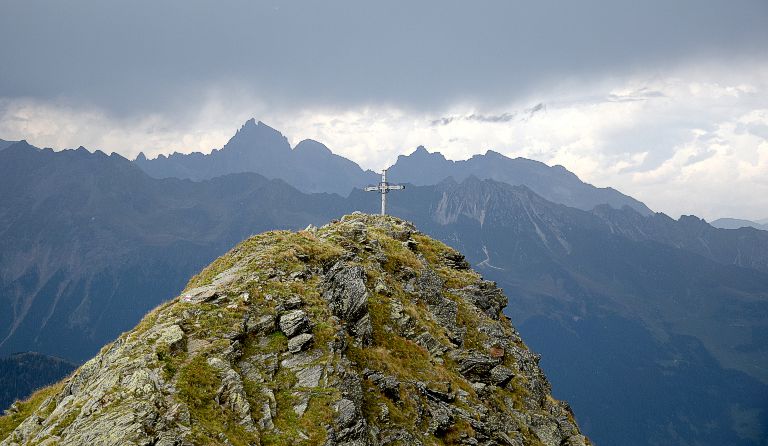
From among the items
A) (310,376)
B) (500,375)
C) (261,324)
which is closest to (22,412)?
(261,324)

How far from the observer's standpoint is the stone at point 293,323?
89.9 ft

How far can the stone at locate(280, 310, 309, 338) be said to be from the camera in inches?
1079

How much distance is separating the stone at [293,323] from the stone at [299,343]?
1.65 ft

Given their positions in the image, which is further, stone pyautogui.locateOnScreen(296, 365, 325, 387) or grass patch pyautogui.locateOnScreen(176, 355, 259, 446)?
stone pyautogui.locateOnScreen(296, 365, 325, 387)

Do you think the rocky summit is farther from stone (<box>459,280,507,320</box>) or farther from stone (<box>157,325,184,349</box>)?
stone (<box>459,280,507,320</box>)

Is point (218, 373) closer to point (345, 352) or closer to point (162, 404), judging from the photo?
point (162, 404)

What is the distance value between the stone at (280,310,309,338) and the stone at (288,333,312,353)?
50cm

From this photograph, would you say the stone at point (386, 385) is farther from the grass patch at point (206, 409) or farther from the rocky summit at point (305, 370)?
the grass patch at point (206, 409)

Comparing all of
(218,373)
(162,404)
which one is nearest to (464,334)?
(218,373)

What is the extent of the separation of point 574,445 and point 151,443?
29.7 metres

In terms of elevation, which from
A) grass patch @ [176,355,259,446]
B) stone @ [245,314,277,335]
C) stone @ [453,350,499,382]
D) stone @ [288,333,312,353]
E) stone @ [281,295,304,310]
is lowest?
stone @ [453,350,499,382]

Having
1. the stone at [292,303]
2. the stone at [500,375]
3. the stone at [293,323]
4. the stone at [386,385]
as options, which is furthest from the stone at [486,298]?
the stone at [293,323]

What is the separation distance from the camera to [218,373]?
23531mm

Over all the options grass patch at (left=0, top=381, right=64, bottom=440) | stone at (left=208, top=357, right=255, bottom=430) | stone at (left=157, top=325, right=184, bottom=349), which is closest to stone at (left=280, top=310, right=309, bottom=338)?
stone at (left=208, top=357, right=255, bottom=430)
